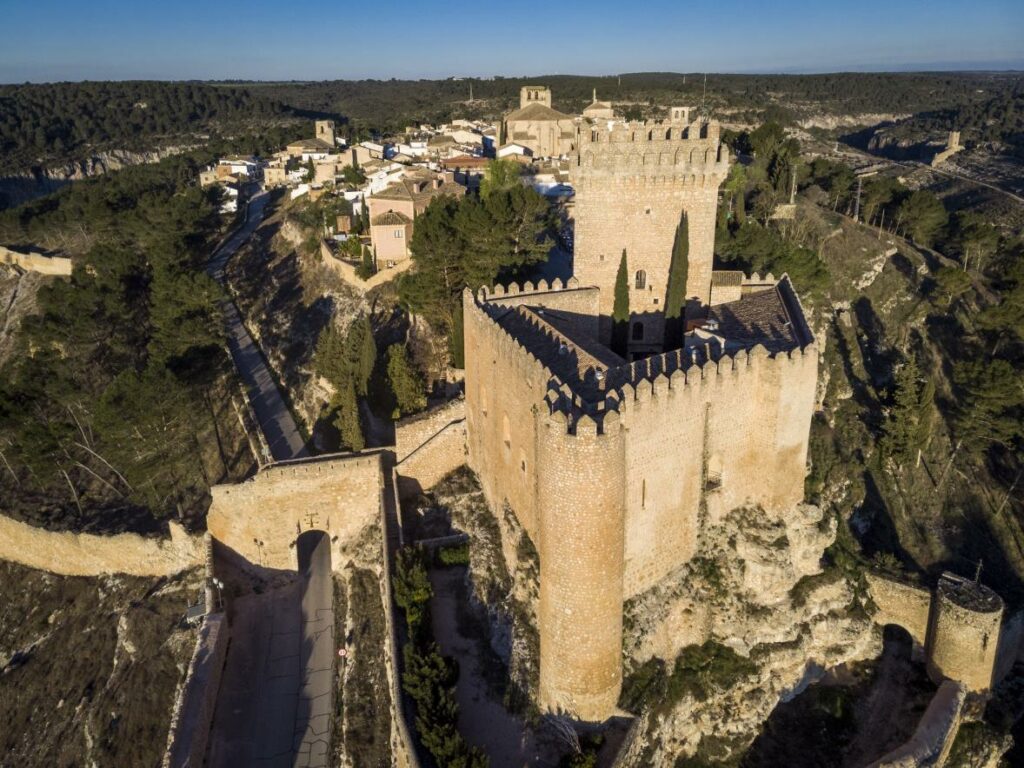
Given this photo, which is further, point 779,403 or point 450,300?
point 450,300

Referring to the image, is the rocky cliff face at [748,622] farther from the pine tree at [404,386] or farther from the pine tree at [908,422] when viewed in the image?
the pine tree at [404,386]

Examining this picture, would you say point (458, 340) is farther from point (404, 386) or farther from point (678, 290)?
point (678, 290)

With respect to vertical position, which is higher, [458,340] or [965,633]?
[458,340]

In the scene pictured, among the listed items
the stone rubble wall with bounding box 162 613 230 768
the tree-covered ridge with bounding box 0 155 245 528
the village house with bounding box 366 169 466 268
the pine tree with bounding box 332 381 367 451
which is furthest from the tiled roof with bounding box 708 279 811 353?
the tree-covered ridge with bounding box 0 155 245 528

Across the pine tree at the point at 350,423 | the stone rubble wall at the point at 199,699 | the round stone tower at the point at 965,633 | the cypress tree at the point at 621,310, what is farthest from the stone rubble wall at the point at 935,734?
the pine tree at the point at 350,423

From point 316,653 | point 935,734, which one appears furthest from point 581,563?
point 935,734

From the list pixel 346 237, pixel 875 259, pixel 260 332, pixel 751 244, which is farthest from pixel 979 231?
pixel 260 332

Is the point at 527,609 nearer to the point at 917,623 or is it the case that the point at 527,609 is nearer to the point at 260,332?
the point at 917,623
